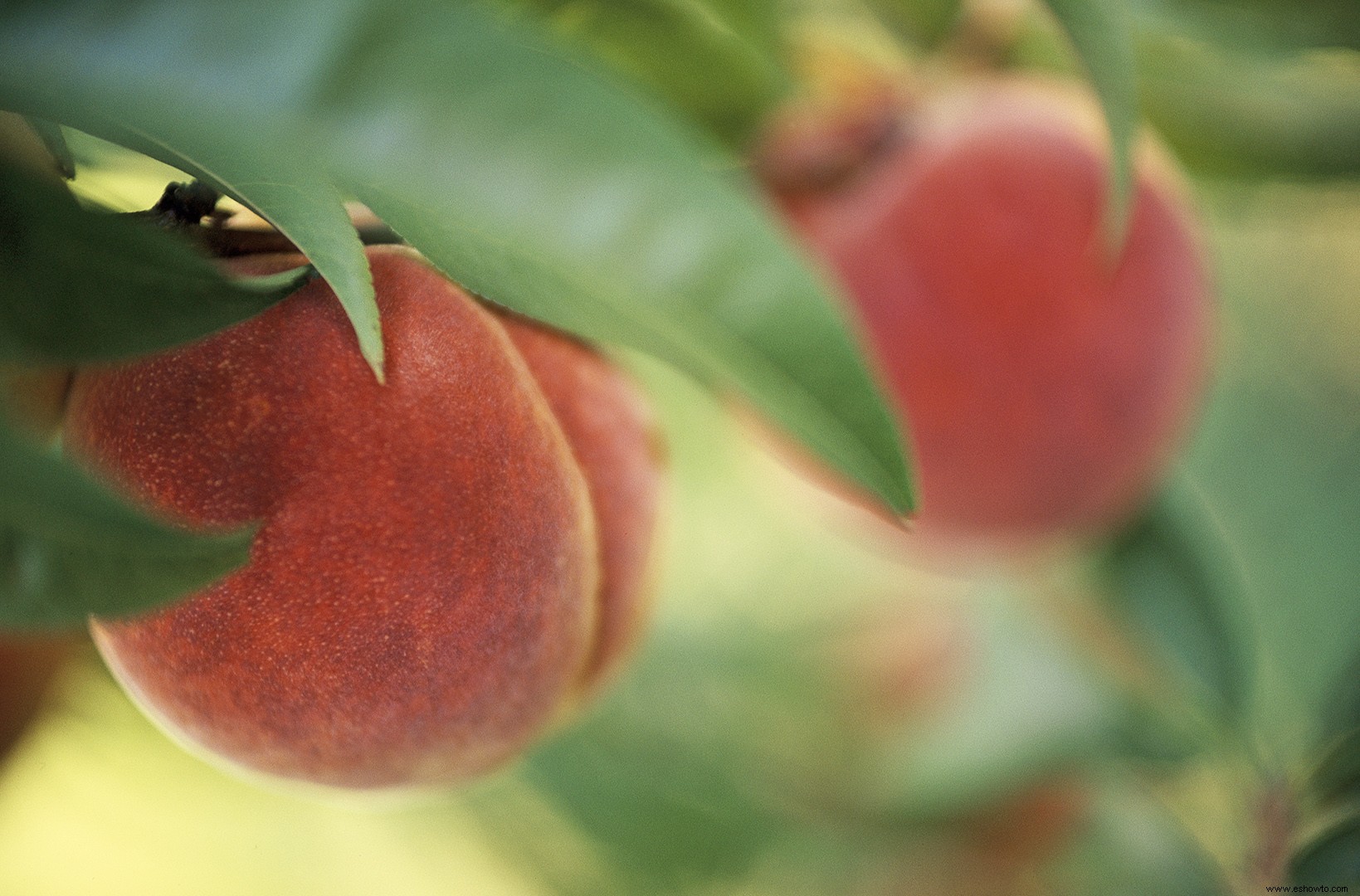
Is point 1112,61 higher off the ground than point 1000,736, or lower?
higher

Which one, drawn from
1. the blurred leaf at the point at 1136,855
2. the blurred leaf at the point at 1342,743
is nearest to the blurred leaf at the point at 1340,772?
the blurred leaf at the point at 1342,743

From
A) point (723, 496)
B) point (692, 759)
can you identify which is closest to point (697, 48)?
point (692, 759)

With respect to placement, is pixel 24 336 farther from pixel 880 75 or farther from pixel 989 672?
pixel 989 672

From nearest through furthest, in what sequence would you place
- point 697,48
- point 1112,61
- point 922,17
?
point 1112,61 < point 697,48 < point 922,17

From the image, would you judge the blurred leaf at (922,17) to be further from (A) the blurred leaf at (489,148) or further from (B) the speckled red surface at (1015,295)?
(A) the blurred leaf at (489,148)

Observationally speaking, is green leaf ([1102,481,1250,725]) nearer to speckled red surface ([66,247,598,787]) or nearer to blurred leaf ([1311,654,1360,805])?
blurred leaf ([1311,654,1360,805])

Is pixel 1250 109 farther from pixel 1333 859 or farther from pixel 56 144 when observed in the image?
pixel 56 144

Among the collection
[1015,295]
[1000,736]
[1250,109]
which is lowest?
[1000,736]

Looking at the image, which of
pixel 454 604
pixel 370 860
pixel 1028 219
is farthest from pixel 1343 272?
pixel 454 604
